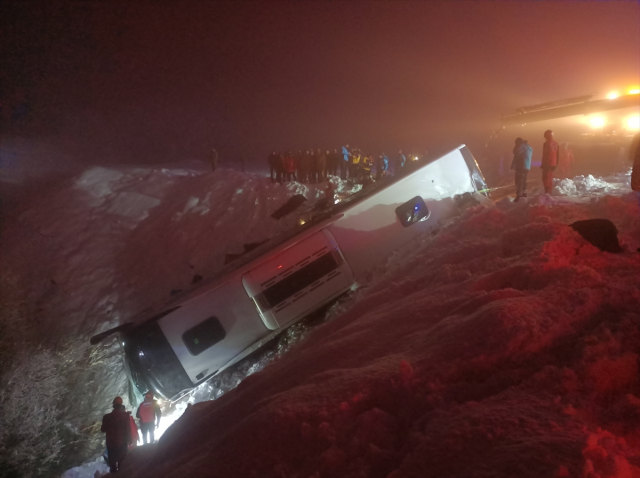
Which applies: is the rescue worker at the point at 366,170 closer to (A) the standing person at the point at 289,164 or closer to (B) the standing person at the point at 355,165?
(B) the standing person at the point at 355,165

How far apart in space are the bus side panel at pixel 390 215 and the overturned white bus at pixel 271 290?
0.02 m

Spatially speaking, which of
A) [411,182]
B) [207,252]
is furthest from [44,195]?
[411,182]

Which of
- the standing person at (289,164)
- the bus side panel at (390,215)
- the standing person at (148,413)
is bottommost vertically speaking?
the standing person at (148,413)

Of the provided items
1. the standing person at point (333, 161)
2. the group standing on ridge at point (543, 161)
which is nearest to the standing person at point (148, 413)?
the group standing on ridge at point (543, 161)

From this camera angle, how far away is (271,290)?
726cm

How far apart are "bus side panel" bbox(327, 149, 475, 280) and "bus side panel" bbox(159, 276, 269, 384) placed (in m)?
2.21

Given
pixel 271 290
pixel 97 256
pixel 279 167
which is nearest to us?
pixel 271 290

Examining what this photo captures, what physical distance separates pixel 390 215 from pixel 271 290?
9.66ft

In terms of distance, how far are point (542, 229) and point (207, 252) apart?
9.81 m

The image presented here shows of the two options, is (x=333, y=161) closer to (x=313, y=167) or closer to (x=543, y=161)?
(x=313, y=167)

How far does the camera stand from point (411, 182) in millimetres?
8211

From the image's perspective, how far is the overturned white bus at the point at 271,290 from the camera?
6918 mm

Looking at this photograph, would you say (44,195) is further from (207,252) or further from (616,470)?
(616,470)

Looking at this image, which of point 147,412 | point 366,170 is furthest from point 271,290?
point 366,170
